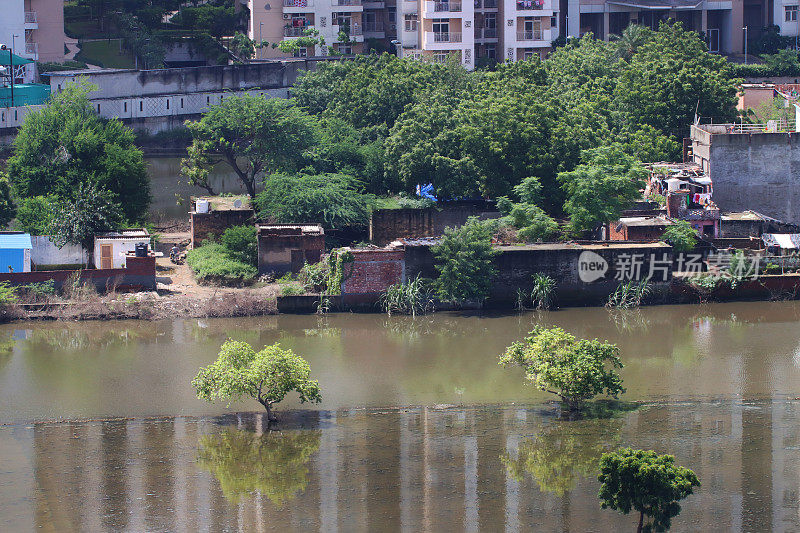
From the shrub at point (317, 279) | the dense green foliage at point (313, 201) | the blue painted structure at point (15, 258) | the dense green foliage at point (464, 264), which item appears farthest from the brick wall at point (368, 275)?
the blue painted structure at point (15, 258)

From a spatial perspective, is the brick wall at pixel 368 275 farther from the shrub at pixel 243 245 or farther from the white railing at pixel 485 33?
the white railing at pixel 485 33

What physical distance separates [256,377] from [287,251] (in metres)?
12.0

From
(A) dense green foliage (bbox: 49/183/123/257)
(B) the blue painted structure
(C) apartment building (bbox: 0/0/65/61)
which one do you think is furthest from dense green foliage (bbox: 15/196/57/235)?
(C) apartment building (bbox: 0/0/65/61)

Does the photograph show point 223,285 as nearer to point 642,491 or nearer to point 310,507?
point 310,507

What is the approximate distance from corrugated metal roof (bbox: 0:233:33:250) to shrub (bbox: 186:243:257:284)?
188 inches

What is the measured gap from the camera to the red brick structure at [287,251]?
38531mm

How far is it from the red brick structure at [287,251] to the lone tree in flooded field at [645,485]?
61.7ft

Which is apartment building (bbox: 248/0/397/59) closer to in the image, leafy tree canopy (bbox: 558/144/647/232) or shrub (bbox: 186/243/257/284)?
leafy tree canopy (bbox: 558/144/647/232)

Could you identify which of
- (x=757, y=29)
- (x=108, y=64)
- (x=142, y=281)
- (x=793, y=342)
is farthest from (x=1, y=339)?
(x=757, y=29)

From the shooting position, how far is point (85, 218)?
38.4m

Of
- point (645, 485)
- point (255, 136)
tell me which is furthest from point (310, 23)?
point (645, 485)

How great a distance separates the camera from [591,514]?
75.0 feet

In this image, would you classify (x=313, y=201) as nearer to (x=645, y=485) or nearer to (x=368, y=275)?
(x=368, y=275)

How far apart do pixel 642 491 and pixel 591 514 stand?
2.41 m
